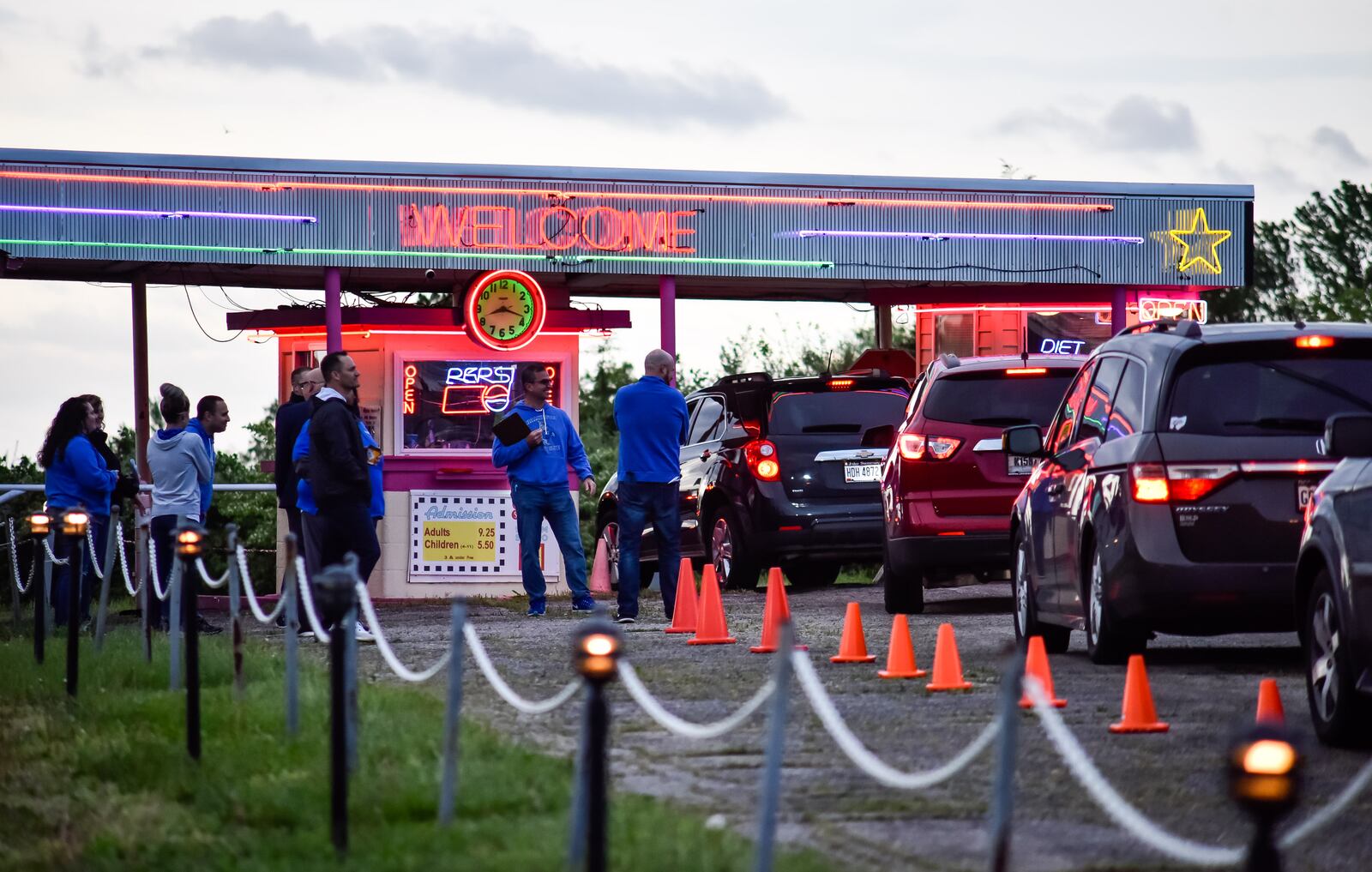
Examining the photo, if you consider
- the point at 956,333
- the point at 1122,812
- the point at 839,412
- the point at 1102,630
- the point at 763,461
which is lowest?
the point at 1102,630

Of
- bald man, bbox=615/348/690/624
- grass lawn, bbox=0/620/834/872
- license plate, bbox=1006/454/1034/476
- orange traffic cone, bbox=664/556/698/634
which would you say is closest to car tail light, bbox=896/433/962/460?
license plate, bbox=1006/454/1034/476

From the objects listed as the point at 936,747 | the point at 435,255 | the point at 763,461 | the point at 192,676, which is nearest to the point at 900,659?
the point at 936,747

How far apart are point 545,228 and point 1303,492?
13075 millimetres

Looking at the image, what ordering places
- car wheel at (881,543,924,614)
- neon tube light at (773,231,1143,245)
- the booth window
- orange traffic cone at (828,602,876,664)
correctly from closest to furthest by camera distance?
orange traffic cone at (828,602,876,664) < car wheel at (881,543,924,614) < neon tube light at (773,231,1143,245) < the booth window

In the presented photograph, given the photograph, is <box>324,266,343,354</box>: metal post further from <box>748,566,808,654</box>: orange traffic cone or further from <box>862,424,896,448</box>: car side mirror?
<box>748,566,808,654</box>: orange traffic cone

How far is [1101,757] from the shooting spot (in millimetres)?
8148

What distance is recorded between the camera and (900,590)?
1600cm

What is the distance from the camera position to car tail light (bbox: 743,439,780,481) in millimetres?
18500

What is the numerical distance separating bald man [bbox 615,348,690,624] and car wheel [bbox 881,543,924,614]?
1487mm

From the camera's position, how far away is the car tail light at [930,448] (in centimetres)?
1527

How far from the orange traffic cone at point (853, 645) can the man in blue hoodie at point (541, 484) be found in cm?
426

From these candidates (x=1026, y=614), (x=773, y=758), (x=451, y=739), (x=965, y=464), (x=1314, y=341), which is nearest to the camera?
(x=773, y=758)

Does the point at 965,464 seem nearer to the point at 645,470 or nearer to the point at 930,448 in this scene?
the point at 930,448

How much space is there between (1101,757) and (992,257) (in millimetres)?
16423
